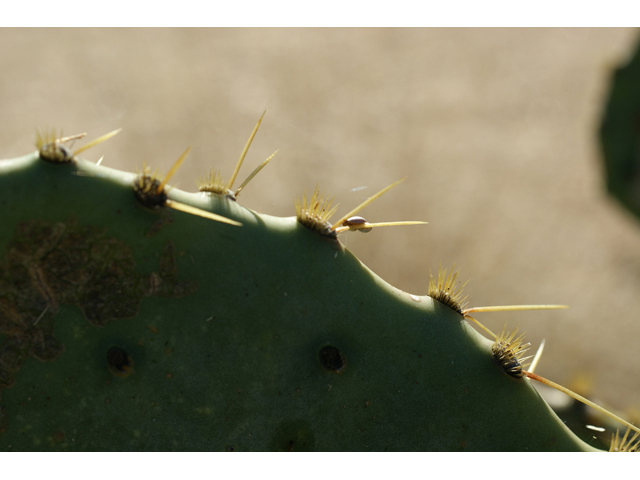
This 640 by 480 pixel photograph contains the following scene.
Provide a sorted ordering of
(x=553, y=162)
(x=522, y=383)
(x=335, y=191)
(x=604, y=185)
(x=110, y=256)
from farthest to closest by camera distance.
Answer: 1. (x=553, y=162)
2. (x=335, y=191)
3. (x=604, y=185)
4. (x=522, y=383)
5. (x=110, y=256)

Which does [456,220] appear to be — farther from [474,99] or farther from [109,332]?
[109,332]

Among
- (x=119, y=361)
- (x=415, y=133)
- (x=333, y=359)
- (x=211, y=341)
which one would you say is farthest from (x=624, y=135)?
(x=119, y=361)

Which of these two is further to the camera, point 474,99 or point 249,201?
point 474,99

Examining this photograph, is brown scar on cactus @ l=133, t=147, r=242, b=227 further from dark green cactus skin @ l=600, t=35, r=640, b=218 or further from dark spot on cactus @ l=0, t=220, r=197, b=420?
dark green cactus skin @ l=600, t=35, r=640, b=218

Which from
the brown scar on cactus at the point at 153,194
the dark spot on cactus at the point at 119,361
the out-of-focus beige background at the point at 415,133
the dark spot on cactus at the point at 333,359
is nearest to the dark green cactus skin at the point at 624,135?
the out-of-focus beige background at the point at 415,133

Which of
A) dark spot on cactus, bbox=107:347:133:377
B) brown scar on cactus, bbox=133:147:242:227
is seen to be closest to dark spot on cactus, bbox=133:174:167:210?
brown scar on cactus, bbox=133:147:242:227

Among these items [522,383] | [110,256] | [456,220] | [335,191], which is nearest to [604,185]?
[456,220]

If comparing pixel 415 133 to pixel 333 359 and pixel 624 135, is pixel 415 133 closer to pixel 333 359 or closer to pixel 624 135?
pixel 624 135
